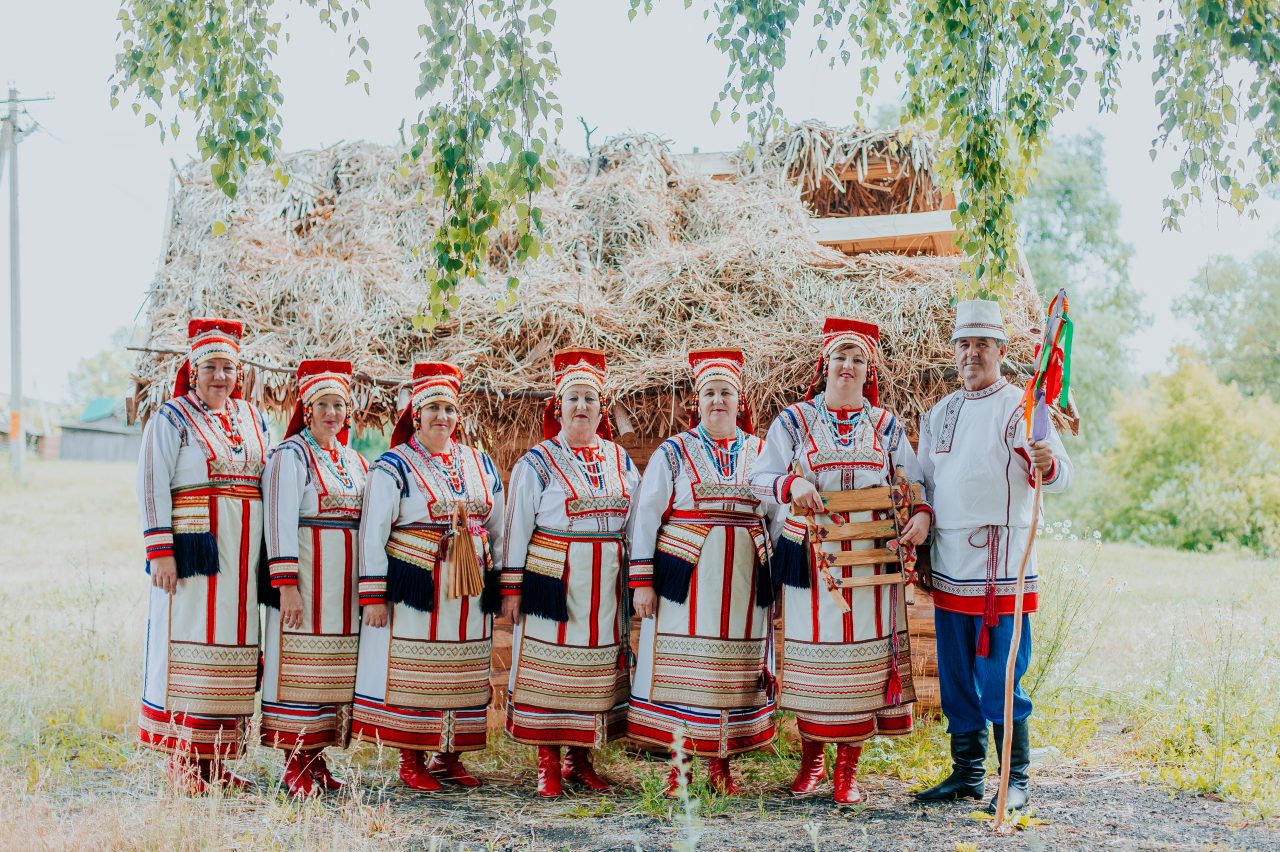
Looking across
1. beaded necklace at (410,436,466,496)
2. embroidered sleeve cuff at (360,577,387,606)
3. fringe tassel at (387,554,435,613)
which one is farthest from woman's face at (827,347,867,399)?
embroidered sleeve cuff at (360,577,387,606)

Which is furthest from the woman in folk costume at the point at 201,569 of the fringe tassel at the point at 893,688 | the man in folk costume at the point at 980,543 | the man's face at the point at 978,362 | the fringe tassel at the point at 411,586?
the man's face at the point at 978,362

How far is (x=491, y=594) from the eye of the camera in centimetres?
483

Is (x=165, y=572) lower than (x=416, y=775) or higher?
higher

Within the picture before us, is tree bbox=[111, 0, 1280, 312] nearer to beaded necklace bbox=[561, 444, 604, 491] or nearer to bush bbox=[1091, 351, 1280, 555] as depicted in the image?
beaded necklace bbox=[561, 444, 604, 491]

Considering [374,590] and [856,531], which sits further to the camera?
[374,590]

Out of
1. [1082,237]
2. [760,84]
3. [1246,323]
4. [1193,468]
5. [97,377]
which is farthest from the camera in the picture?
[97,377]

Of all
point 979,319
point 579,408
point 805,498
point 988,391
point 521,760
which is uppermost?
point 979,319

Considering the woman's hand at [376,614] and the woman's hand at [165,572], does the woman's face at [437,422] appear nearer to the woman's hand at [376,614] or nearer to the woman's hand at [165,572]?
the woman's hand at [376,614]

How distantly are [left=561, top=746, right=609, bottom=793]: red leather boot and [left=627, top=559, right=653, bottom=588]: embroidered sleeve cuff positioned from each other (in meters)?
0.84

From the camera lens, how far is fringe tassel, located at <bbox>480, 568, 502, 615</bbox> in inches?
189

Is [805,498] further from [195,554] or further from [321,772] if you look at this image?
[195,554]

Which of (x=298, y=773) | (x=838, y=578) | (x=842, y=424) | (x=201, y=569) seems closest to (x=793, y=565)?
(x=838, y=578)

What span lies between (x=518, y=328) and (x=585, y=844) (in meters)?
2.86

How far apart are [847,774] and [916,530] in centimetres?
109
